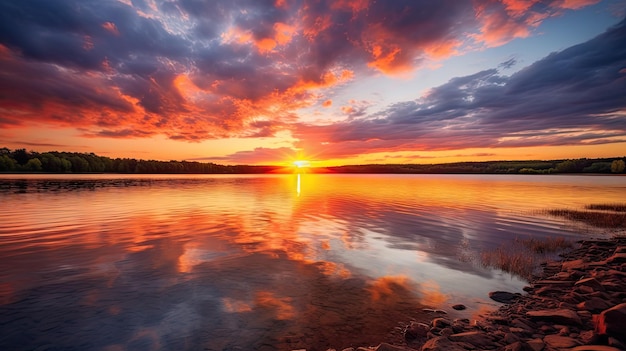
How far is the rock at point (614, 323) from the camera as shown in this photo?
8.10m

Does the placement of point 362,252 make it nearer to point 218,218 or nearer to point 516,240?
point 516,240

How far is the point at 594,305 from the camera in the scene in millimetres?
11078

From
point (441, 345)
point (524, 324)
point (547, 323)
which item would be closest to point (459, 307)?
point (524, 324)

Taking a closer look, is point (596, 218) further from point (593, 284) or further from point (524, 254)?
point (593, 284)

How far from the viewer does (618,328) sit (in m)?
8.15

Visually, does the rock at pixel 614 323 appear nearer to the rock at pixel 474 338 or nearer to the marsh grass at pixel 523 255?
the rock at pixel 474 338

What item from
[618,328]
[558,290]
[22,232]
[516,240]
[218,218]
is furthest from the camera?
[218,218]

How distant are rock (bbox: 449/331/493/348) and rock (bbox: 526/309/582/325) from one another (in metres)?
3.05

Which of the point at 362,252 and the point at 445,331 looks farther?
the point at 362,252

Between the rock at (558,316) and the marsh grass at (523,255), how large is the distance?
7.11m

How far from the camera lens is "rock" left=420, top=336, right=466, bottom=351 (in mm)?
8438

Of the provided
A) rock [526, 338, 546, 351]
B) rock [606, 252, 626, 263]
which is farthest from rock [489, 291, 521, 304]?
rock [606, 252, 626, 263]

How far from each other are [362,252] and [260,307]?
11262mm

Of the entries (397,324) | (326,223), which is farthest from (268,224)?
(397,324)
